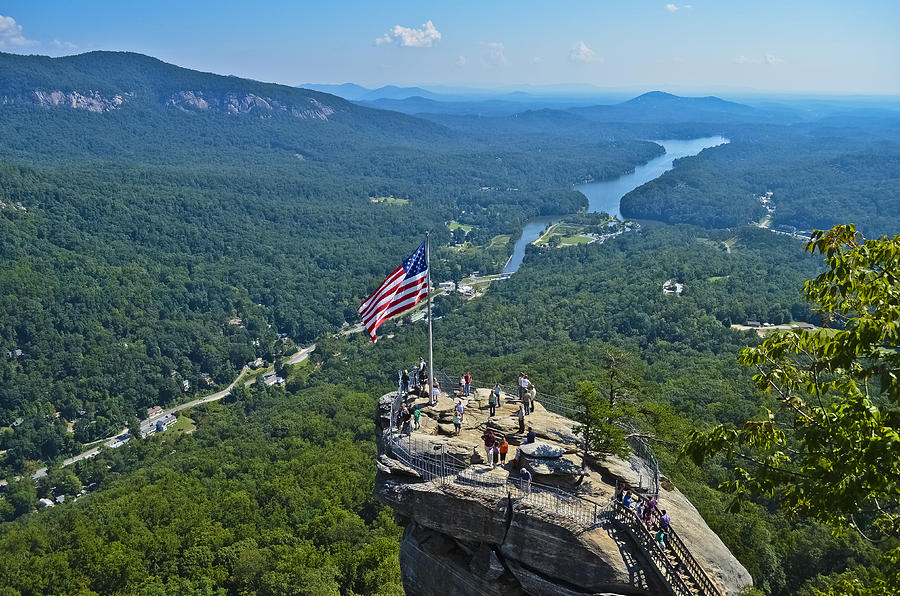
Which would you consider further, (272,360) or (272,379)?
(272,360)

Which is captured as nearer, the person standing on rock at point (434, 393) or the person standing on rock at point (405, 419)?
the person standing on rock at point (405, 419)

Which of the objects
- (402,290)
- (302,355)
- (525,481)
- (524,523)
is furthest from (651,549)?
(302,355)

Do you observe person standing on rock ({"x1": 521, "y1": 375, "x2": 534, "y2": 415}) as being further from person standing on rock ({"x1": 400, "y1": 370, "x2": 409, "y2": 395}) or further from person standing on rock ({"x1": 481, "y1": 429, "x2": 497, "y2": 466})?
person standing on rock ({"x1": 400, "y1": 370, "x2": 409, "y2": 395})

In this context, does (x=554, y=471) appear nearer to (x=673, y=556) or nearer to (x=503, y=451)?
(x=503, y=451)

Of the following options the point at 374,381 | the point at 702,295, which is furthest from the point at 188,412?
the point at 702,295

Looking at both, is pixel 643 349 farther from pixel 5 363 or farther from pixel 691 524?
pixel 5 363

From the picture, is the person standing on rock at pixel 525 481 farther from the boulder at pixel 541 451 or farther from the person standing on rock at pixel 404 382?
the person standing on rock at pixel 404 382

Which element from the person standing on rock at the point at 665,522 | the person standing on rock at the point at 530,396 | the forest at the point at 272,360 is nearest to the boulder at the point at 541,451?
the person standing on rock at the point at 665,522
